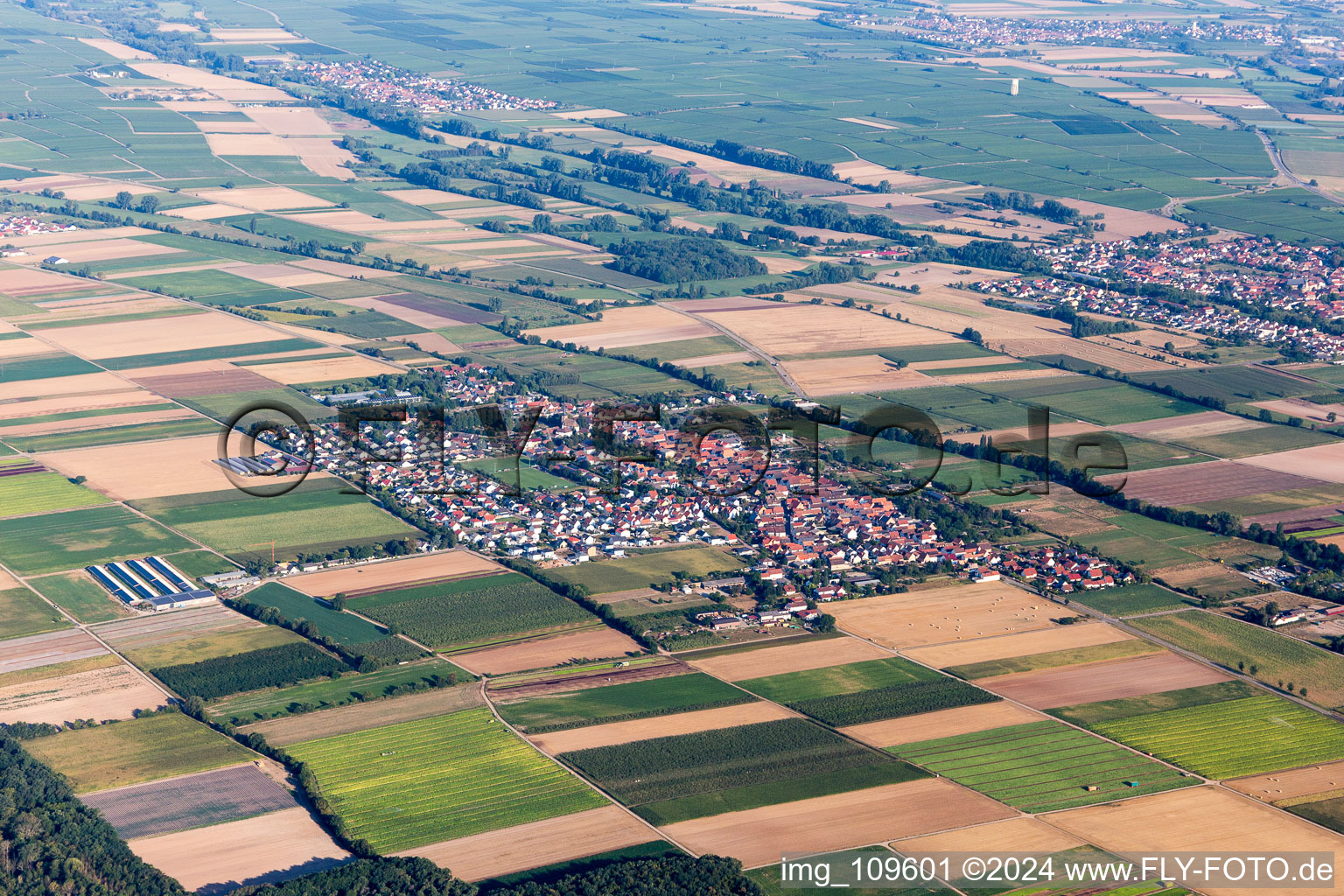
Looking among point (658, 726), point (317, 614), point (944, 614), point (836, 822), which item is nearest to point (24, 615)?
point (317, 614)

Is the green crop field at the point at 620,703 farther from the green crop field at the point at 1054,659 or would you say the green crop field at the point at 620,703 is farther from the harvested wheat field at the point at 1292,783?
the harvested wheat field at the point at 1292,783

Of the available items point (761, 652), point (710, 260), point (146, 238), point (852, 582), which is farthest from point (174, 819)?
point (146, 238)

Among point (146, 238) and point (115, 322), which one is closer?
point (115, 322)

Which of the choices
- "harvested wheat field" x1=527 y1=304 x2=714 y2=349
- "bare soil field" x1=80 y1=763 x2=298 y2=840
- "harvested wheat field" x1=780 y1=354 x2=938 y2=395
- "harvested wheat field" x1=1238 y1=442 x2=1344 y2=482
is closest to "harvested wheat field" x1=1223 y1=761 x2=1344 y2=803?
"bare soil field" x1=80 y1=763 x2=298 y2=840

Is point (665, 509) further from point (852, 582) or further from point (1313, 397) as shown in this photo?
point (1313, 397)

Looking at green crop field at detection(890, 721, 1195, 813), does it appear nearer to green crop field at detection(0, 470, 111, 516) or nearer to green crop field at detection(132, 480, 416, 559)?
green crop field at detection(132, 480, 416, 559)

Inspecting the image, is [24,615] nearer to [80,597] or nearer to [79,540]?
[80,597]
